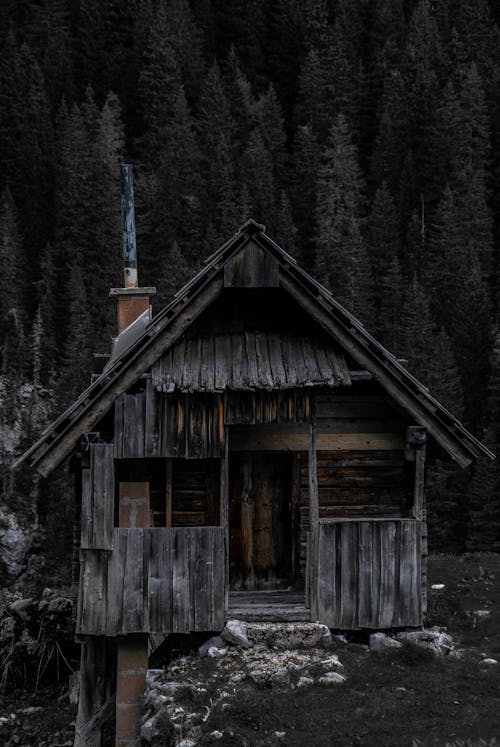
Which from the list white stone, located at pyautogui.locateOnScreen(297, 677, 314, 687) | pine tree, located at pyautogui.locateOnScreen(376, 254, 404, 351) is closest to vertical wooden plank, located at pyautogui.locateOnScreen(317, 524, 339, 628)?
white stone, located at pyautogui.locateOnScreen(297, 677, 314, 687)

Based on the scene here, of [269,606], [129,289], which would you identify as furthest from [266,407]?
[129,289]

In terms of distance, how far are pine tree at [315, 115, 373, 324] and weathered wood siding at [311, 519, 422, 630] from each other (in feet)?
168

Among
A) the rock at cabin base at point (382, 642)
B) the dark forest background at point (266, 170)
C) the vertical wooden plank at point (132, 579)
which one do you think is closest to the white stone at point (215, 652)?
the vertical wooden plank at point (132, 579)

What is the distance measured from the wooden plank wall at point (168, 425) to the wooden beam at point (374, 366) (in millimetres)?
1832

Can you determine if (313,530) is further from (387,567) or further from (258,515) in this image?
(258,515)

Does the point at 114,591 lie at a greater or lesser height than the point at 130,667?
greater

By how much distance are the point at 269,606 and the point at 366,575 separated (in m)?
1.64

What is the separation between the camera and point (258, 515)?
16500 mm

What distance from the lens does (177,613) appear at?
13.3 meters

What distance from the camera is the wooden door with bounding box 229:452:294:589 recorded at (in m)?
16.4

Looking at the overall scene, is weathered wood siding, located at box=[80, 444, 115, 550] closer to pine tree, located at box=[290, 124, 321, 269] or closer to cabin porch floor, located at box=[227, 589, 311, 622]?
cabin porch floor, located at box=[227, 589, 311, 622]

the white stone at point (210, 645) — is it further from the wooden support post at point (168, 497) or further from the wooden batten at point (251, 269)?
the wooden batten at point (251, 269)

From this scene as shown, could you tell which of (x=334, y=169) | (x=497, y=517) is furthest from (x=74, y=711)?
(x=334, y=169)

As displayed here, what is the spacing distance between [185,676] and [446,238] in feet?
214
